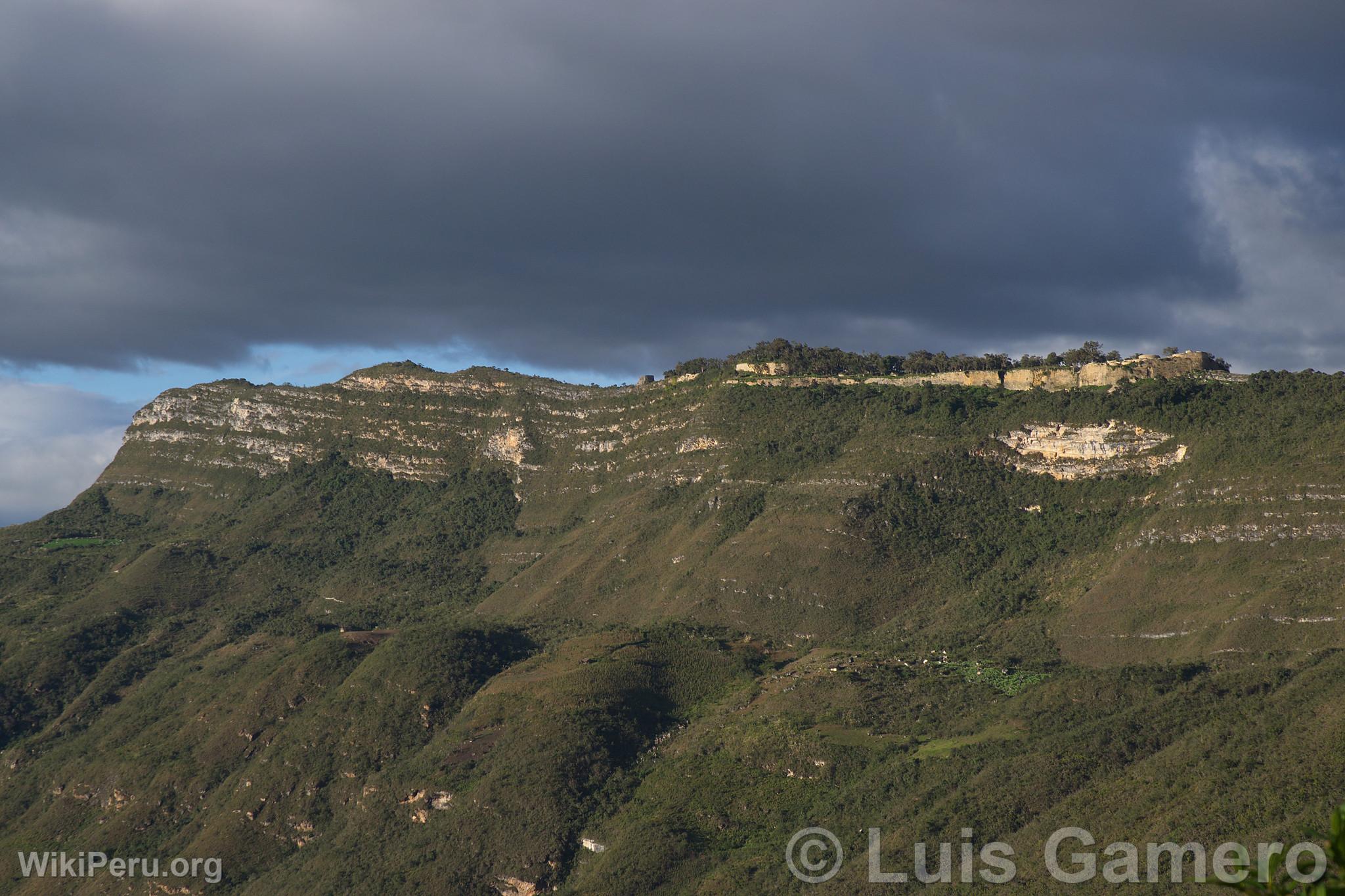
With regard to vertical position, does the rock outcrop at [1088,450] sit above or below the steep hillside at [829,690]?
above

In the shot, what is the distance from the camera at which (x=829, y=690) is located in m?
137

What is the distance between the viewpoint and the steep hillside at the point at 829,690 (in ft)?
354

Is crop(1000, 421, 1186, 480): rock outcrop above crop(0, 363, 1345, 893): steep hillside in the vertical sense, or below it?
above

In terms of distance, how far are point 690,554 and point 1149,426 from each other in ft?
217

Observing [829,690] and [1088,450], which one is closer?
[829,690]

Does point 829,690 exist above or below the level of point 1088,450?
below

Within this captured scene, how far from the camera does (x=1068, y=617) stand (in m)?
148

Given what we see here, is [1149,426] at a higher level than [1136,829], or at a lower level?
higher

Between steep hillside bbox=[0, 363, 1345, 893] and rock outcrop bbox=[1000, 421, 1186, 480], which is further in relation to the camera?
rock outcrop bbox=[1000, 421, 1186, 480]

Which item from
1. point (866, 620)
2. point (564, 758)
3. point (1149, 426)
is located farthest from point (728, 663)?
point (1149, 426)

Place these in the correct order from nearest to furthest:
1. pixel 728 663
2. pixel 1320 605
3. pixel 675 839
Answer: pixel 675 839, pixel 1320 605, pixel 728 663

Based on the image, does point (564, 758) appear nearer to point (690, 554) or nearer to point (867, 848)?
point (867, 848)

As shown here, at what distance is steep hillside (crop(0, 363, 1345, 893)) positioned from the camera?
4250 inches

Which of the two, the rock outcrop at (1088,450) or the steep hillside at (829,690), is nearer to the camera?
the steep hillside at (829,690)
